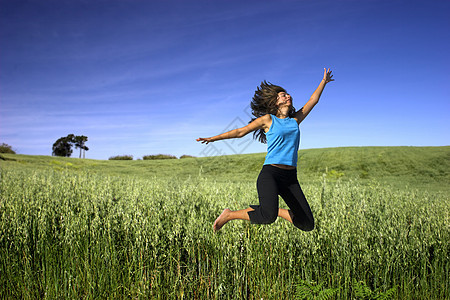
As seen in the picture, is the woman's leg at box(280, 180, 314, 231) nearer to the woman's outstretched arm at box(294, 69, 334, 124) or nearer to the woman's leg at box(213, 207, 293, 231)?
the woman's leg at box(213, 207, 293, 231)

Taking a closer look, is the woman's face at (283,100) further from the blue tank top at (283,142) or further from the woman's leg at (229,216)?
the woman's leg at (229,216)

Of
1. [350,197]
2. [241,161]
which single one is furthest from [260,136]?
[241,161]

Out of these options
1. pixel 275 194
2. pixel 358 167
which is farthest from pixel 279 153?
pixel 358 167

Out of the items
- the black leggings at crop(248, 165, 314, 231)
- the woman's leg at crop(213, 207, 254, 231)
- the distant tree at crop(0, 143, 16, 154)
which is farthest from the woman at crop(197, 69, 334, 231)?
the distant tree at crop(0, 143, 16, 154)

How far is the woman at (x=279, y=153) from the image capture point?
89.6 inches

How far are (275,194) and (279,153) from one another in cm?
35

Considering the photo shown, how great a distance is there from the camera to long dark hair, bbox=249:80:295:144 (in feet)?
8.36

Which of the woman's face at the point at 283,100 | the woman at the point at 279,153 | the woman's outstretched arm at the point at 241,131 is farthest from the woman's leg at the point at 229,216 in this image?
the woman's face at the point at 283,100

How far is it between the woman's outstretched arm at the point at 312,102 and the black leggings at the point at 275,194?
49cm

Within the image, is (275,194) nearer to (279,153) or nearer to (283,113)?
(279,153)

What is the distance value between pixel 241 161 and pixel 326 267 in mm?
24117

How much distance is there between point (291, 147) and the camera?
7.55ft

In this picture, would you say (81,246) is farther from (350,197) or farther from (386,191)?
(386,191)

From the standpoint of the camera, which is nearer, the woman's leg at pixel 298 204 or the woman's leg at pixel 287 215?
the woman's leg at pixel 298 204
